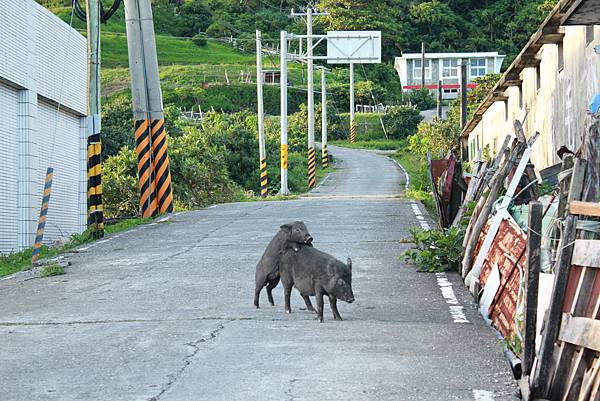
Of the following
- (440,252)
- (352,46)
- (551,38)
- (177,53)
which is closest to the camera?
(440,252)

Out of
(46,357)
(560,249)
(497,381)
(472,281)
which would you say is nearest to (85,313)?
(46,357)

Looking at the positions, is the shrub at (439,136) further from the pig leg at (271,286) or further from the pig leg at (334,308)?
the pig leg at (334,308)

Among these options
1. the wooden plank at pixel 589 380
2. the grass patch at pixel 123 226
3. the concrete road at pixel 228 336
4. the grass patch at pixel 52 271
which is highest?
the wooden plank at pixel 589 380

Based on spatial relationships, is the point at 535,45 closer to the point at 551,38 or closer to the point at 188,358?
the point at 551,38

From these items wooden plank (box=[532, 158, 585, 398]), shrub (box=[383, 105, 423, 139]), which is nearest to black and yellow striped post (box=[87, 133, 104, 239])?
wooden plank (box=[532, 158, 585, 398])

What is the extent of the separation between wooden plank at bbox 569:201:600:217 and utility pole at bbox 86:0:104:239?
50.7 ft

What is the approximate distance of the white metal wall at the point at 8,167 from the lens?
68.6ft

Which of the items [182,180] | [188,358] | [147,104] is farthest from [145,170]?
[188,358]

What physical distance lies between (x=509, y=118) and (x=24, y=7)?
15.0 m

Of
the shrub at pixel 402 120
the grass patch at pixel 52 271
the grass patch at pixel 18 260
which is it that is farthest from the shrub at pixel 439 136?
the grass patch at pixel 52 271

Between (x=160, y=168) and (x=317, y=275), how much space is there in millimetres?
18391

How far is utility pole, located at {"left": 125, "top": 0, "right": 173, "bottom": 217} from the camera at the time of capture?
27922mm

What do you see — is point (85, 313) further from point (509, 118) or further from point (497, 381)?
point (509, 118)

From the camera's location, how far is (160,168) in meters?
28.2
